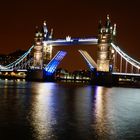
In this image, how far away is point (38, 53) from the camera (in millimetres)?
100000

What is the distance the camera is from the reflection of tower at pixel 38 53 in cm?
9929

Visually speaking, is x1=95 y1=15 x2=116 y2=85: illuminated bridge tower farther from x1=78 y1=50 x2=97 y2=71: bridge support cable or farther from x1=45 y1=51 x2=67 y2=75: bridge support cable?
x1=45 y1=51 x2=67 y2=75: bridge support cable

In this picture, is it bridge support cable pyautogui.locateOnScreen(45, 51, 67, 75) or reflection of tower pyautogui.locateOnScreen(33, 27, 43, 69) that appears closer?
bridge support cable pyautogui.locateOnScreen(45, 51, 67, 75)

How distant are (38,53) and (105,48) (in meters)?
20.1

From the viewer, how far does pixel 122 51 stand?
276 feet

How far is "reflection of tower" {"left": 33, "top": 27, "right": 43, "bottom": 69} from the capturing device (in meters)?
99.3

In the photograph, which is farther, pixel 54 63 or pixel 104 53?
pixel 54 63

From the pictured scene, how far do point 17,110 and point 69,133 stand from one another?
807 cm

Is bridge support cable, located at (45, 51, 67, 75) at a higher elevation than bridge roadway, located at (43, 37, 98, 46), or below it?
below

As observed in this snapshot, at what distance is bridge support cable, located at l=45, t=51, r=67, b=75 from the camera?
96025mm

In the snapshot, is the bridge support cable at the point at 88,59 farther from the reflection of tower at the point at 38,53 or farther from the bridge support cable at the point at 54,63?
the reflection of tower at the point at 38,53

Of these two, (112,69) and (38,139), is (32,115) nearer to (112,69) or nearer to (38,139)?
(38,139)

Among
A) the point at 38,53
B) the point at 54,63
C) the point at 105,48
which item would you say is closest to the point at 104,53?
the point at 105,48

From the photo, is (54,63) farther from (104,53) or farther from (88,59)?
(104,53)
